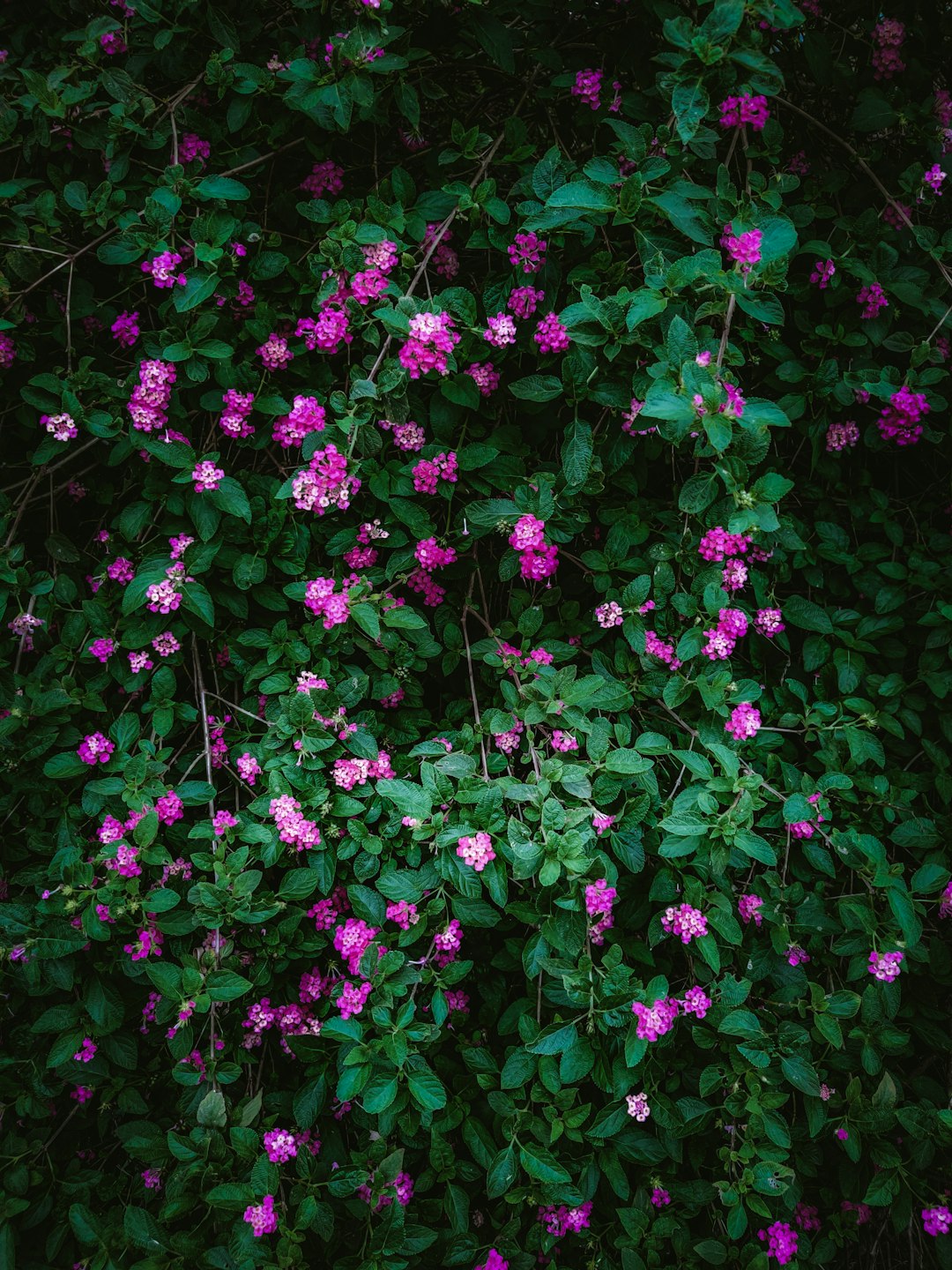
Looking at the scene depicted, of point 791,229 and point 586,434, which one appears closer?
point 791,229

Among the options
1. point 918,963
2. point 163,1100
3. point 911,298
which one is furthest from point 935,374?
point 163,1100

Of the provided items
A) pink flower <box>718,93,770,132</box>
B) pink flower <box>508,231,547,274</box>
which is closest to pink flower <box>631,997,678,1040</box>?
pink flower <box>508,231,547,274</box>

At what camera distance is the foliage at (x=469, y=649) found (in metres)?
1.62

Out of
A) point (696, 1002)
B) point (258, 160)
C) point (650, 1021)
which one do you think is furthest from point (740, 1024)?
point (258, 160)

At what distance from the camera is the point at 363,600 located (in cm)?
175

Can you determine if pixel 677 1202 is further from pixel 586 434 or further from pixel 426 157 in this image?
pixel 426 157

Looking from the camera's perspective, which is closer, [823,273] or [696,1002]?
[696,1002]

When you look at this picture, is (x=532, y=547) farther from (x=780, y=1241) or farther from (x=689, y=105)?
(x=780, y=1241)

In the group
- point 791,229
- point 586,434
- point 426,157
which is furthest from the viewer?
point 426,157

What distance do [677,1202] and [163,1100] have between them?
1.27m

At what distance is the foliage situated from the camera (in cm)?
162

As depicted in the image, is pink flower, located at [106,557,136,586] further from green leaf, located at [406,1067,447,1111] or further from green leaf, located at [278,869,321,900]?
green leaf, located at [406,1067,447,1111]

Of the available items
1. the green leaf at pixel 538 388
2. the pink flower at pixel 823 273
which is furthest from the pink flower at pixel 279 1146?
the pink flower at pixel 823 273

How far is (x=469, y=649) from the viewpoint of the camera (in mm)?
1961
